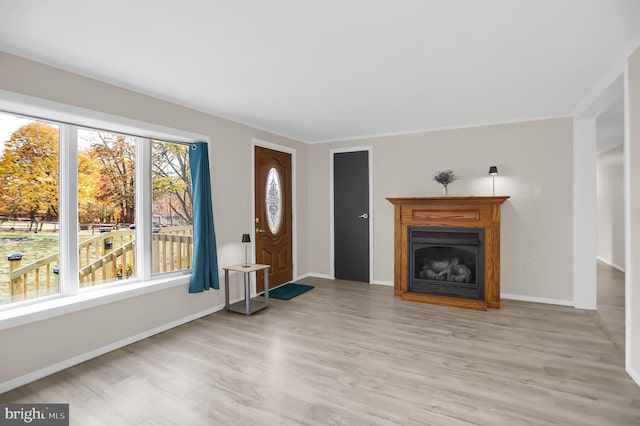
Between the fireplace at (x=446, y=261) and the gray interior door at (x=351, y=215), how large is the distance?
1.01 m

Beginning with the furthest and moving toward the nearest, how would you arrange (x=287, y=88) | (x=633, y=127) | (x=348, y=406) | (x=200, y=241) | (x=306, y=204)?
(x=306, y=204), (x=200, y=241), (x=287, y=88), (x=633, y=127), (x=348, y=406)

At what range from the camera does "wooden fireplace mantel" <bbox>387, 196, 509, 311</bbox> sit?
164 inches

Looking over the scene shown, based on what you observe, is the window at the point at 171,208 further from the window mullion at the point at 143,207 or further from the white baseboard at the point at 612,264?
the white baseboard at the point at 612,264

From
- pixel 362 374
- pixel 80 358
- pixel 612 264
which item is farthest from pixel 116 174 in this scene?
pixel 612 264

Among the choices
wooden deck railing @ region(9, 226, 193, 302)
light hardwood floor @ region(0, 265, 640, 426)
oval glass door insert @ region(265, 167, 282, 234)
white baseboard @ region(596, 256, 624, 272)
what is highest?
oval glass door insert @ region(265, 167, 282, 234)

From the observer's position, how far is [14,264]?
2.62 metres

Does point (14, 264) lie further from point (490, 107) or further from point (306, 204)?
point (490, 107)

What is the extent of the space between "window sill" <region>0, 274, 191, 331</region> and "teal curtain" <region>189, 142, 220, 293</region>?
9.9 inches

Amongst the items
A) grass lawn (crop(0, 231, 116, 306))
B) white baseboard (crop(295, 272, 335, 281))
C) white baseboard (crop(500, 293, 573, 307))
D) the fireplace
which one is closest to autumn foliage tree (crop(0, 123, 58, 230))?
grass lawn (crop(0, 231, 116, 306))

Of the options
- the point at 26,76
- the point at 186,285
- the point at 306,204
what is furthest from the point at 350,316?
the point at 26,76

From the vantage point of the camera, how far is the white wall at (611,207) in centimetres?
652

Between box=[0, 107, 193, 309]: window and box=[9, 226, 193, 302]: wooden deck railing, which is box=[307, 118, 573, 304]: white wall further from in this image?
box=[0, 107, 193, 309]: window

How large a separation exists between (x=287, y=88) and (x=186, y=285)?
2.45 metres

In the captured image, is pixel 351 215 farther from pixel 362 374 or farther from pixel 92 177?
pixel 92 177
